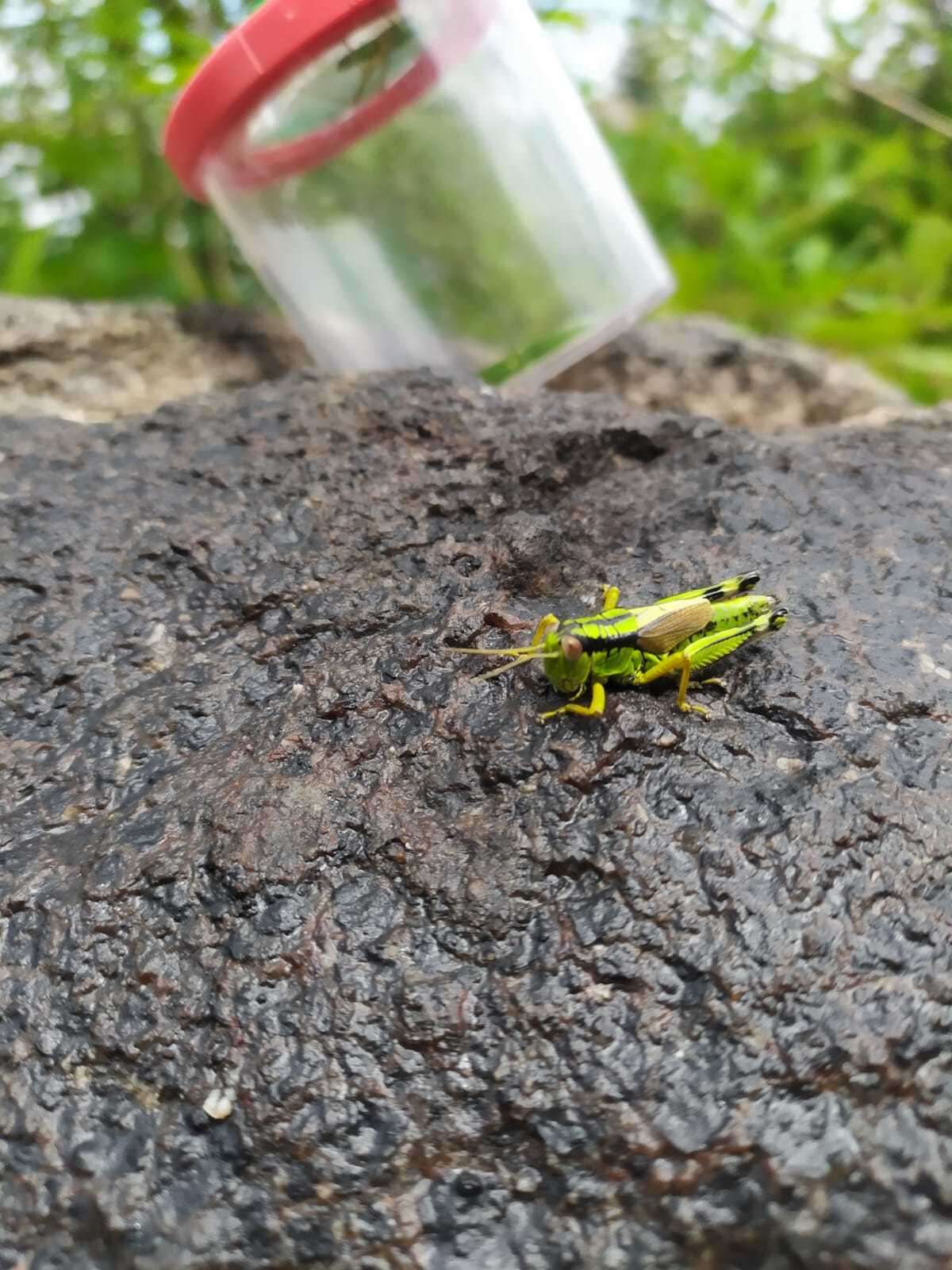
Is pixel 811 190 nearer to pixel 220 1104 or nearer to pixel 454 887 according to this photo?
pixel 454 887

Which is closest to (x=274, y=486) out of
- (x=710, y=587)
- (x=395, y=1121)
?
(x=710, y=587)

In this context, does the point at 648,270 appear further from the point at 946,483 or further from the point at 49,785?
the point at 49,785

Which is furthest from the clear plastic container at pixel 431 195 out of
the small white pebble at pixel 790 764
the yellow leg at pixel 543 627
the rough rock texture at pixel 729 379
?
the small white pebble at pixel 790 764

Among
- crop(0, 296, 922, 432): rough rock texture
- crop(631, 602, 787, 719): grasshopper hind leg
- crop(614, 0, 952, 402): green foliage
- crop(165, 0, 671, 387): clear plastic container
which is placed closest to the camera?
crop(631, 602, 787, 719): grasshopper hind leg

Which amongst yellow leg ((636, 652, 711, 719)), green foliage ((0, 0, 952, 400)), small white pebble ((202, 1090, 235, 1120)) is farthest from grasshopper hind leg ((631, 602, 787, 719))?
green foliage ((0, 0, 952, 400))

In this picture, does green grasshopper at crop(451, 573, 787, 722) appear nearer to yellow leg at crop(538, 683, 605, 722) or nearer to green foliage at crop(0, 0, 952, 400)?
yellow leg at crop(538, 683, 605, 722)

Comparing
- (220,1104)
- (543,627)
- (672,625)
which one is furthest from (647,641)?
(220,1104)
